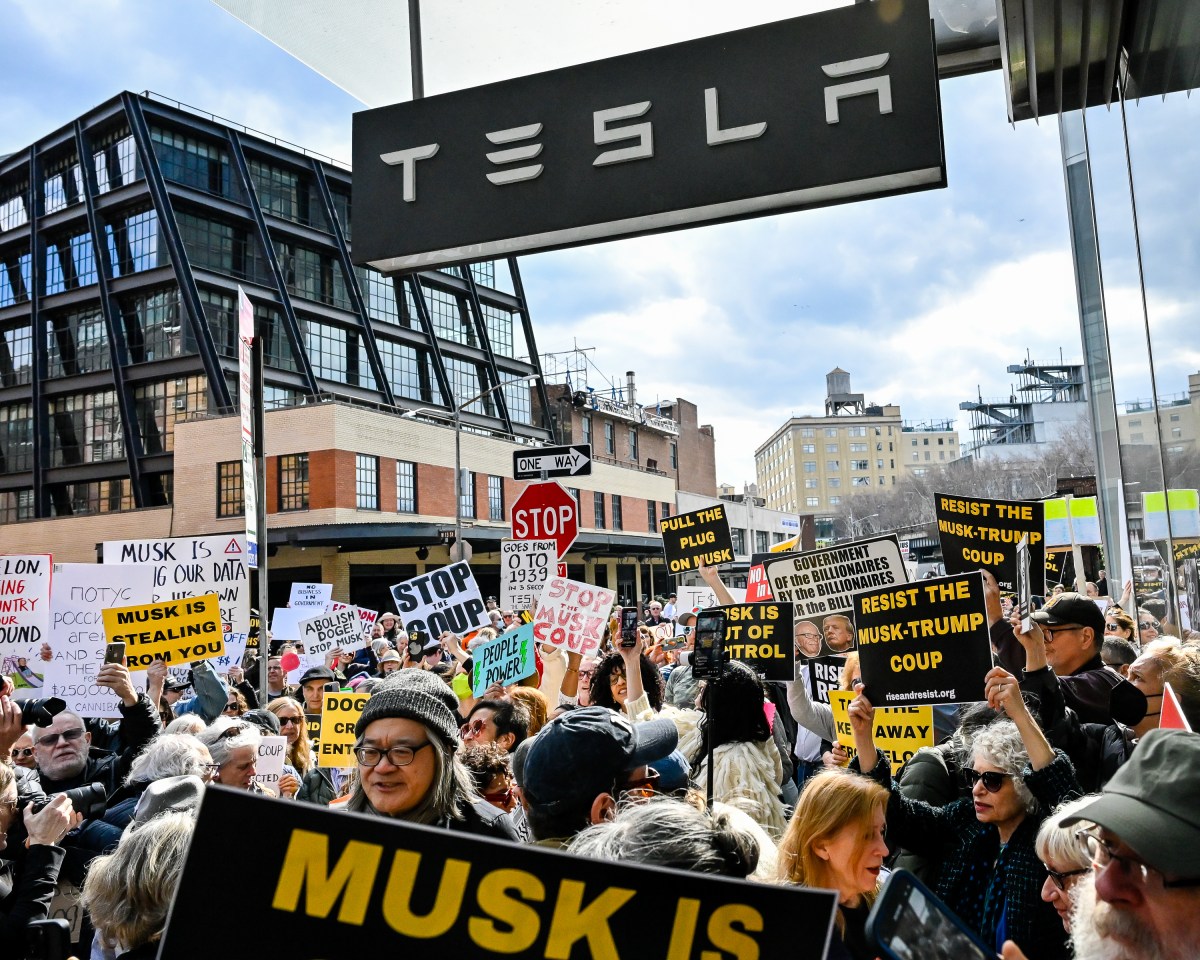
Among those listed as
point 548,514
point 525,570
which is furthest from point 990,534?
point 525,570

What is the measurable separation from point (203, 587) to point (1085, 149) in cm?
880

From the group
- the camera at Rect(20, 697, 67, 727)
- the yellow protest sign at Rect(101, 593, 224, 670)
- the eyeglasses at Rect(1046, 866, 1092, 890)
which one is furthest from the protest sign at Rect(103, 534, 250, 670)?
the eyeglasses at Rect(1046, 866, 1092, 890)

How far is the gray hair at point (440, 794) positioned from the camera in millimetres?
3385

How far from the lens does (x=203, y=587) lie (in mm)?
10039

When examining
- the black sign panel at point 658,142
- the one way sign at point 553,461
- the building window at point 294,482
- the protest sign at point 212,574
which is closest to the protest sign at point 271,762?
the protest sign at point 212,574

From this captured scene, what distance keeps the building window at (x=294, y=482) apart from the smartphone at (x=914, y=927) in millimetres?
39373

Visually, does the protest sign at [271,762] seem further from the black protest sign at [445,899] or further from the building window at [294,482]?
the building window at [294,482]

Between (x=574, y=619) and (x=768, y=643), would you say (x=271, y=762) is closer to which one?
(x=768, y=643)

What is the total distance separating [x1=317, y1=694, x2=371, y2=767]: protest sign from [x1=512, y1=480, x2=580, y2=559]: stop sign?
14.9 ft

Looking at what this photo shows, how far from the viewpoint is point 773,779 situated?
4859mm

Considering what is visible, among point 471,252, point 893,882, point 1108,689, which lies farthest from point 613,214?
point 1108,689

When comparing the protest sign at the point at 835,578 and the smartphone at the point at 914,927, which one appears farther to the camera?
the protest sign at the point at 835,578

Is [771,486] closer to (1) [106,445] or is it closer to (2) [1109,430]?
(1) [106,445]

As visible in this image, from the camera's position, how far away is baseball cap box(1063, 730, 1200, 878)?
1.83 metres
